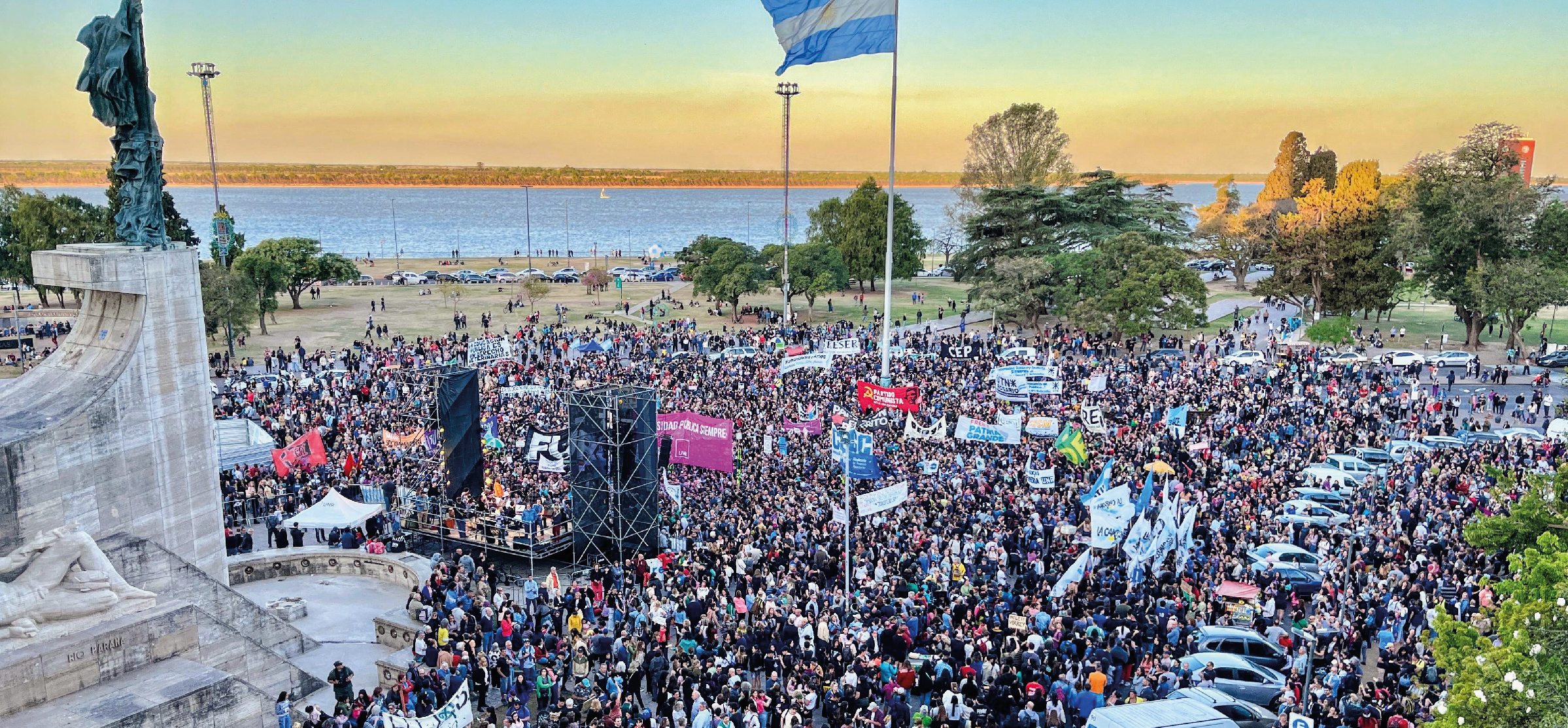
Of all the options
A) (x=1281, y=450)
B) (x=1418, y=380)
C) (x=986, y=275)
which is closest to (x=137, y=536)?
(x=1281, y=450)

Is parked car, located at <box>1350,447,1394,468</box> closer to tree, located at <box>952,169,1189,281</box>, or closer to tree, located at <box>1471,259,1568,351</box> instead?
tree, located at <box>1471,259,1568,351</box>

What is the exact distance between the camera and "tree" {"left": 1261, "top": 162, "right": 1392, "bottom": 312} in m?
52.5

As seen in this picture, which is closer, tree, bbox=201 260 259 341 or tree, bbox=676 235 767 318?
tree, bbox=201 260 259 341

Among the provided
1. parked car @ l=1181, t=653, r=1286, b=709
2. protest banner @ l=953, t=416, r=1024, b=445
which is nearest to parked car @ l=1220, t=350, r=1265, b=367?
protest banner @ l=953, t=416, r=1024, b=445

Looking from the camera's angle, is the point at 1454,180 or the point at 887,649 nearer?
the point at 887,649

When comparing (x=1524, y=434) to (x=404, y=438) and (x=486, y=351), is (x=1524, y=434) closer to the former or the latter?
(x=404, y=438)

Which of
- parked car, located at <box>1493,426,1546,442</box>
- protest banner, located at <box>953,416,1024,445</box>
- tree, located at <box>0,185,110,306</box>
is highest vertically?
tree, located at <box>0,185,110,306</box>

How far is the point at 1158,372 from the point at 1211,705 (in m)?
26.3

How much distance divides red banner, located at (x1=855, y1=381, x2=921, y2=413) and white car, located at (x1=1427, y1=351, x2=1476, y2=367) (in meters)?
27.8

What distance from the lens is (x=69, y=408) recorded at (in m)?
14.5

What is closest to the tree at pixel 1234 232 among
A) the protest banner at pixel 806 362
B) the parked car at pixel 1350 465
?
the parked car at pixel 1350 465

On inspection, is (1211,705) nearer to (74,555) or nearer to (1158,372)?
(74,555)

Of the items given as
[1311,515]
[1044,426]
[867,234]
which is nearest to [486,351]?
[1044,426]

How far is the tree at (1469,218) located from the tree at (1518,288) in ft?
1.49
